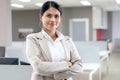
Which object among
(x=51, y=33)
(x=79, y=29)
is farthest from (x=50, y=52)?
(x=79, y=29)

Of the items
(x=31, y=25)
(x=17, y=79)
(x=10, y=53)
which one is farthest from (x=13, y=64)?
(x=31, y=25)

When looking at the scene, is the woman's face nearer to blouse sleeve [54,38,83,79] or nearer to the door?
blouse sleeve [54,38,83,79]

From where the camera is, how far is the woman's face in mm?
1611

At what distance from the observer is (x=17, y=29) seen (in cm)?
1220

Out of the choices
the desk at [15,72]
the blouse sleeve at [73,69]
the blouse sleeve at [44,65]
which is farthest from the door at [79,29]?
the blouse sleeve at [44,65]

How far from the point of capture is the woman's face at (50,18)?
161 centimetres

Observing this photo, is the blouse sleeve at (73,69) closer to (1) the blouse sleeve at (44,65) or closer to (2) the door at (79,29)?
(1) the blouse sleeve at (44,65)

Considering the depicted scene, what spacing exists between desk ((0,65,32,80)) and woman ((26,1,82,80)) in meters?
0.48

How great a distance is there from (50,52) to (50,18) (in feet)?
0.77

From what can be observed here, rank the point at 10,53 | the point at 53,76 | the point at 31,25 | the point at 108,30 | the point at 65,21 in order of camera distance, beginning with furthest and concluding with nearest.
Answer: the point at 108,30
the point at 31,25
the point at 65,21
the point at 10,53
the point at 53,76

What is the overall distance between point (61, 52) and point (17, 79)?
690 millimetres

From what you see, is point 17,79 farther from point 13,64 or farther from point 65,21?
point 65,21

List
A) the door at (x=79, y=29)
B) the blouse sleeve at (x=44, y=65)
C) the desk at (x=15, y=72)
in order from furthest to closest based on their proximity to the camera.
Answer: the door at (x=79, y=29), the desk at (x=15, y=72), the blouse sleeve at (x=44, y=65)

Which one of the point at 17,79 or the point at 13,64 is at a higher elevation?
the point at 13,64
